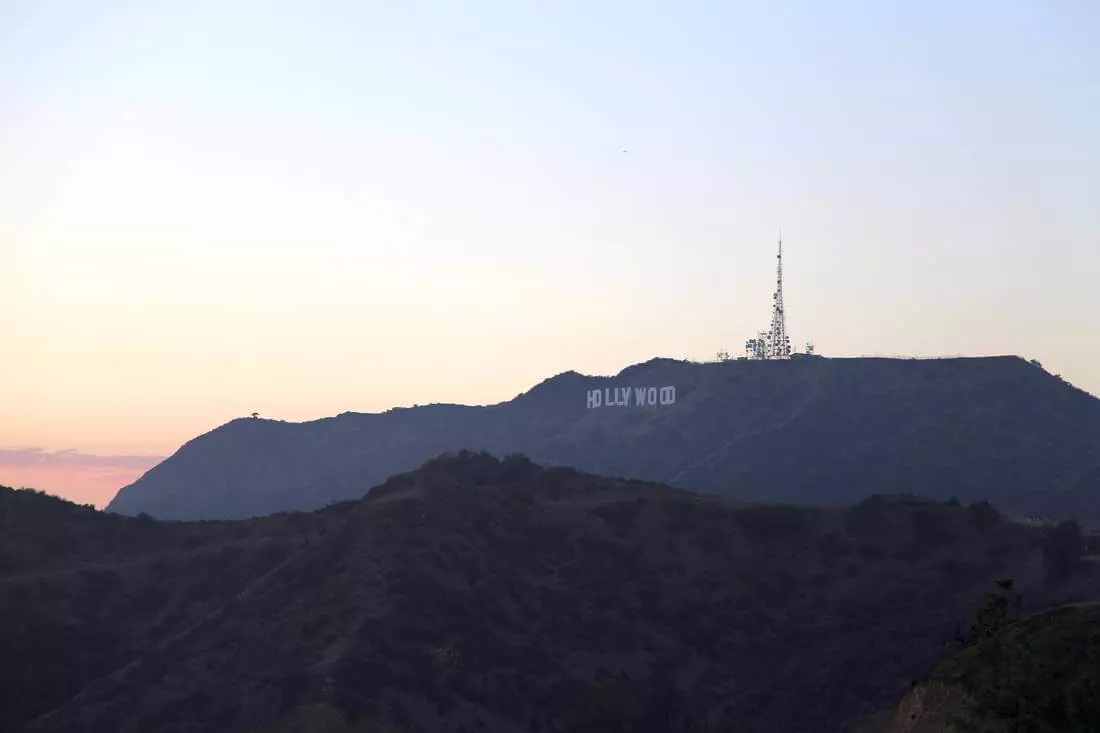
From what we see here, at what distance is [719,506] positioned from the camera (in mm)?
143625

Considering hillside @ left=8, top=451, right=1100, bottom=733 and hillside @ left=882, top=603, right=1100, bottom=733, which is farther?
hillside @ left=8, top=451, right=1100, bottom=733

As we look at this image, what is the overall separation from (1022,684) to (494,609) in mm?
80623

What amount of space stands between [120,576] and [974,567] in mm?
76335

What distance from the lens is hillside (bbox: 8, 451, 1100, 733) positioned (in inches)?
3969

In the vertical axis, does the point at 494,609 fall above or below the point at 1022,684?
below

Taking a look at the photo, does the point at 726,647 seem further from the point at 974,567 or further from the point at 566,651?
the point at 974,567

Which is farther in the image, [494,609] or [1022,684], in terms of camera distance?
[494,609]

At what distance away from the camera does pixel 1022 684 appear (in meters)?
38.9

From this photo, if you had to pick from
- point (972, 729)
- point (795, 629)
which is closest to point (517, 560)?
point (795, 629)

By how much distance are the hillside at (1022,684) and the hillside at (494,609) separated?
5429 cm

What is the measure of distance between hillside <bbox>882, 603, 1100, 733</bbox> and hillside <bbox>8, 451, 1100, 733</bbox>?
54.3 meters

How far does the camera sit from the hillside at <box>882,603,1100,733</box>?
36.9 meters

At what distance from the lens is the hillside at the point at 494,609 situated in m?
101

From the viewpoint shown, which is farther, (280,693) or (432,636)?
(432,636)
